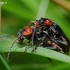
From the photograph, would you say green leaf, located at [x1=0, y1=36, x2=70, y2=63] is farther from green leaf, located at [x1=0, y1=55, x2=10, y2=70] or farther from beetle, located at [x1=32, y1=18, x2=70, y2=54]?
beetle, located at [x1=32, y1=18, x2=70, y2=54]

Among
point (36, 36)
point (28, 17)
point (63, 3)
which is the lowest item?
point (36, 36)

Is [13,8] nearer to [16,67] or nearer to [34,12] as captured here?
[34,12]

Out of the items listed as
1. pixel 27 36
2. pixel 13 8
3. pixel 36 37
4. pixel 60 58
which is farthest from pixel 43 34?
pixel 60 58

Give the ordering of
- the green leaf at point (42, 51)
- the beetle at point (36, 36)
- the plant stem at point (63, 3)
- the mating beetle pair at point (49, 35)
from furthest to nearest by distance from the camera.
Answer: the plant stem at point (63, 3), the mating beetle pair at point (49, 35), the beetle at point (36, 36), the green leaf at point (42, 51)

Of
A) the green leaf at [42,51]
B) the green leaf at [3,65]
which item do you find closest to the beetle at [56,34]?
the green leaf at [42,51]

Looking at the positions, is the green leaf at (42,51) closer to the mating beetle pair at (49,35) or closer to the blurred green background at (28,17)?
the mating beetle pair at (49,35)

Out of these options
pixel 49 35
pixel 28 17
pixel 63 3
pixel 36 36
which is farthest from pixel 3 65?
pixel 28 17

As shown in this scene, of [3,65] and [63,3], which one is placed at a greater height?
[63,3]

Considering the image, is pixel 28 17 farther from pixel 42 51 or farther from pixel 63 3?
pixel 42 51
